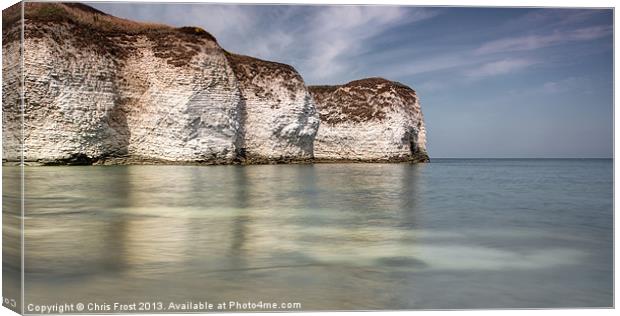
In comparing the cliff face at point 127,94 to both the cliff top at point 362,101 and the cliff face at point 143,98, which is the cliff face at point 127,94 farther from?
the cliff top at point 362,101

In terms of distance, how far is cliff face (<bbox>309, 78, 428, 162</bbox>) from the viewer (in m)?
43.0

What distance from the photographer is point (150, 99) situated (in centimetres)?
2370

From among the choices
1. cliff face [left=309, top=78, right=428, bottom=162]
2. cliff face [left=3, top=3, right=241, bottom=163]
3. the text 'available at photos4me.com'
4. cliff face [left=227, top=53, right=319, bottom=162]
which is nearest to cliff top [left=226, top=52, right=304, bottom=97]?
cliff face [left=227, top=53, right=319, bottom=162]

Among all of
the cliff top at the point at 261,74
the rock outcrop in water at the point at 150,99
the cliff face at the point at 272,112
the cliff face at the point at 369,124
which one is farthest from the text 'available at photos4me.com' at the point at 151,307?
the cliff face at the point at 369,124

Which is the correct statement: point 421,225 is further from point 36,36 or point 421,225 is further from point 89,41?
point 89,41

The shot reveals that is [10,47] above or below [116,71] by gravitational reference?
below

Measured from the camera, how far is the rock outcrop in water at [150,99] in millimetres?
18706

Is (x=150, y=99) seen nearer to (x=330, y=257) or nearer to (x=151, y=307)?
(x=330, y=257)

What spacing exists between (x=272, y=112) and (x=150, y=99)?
29.6 feet

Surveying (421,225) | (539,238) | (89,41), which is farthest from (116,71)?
(539,238)

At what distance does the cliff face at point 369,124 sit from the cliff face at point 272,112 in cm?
938

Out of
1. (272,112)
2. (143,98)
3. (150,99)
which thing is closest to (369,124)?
(272,112)

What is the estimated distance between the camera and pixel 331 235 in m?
5.98

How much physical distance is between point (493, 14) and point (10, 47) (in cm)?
406
